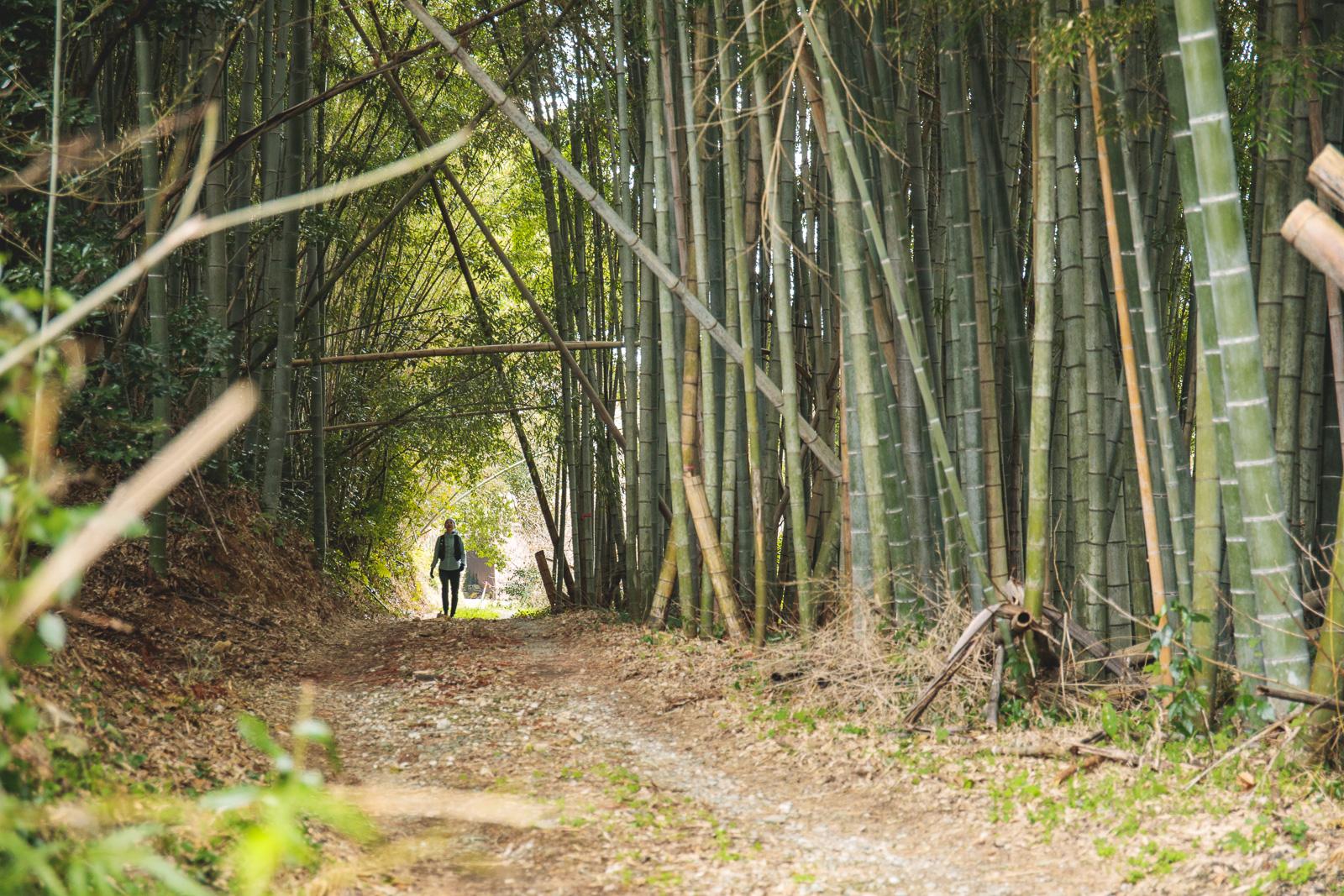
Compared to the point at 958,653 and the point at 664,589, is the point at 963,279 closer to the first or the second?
the point at 958,653

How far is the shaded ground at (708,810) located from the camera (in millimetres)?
2402

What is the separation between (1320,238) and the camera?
206 centimetres

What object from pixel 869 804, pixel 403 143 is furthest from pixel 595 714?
pixel 403 143

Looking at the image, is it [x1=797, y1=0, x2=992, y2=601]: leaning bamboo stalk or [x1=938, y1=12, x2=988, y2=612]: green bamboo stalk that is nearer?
[x1=797, y1=0, x2=992, y2=601]: leaning bamboo stalk

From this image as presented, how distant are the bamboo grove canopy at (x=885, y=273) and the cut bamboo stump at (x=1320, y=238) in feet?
2.05

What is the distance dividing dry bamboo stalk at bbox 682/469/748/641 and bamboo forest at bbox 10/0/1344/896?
0.03 meters

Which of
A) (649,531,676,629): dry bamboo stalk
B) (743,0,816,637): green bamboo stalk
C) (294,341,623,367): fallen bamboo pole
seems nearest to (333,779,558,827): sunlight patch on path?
(743,0,816,637): green bamboo stalk

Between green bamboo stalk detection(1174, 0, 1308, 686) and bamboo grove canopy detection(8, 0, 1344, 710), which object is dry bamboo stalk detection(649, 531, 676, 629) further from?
green bamboo stalk detection(1174, 0, 1308, 686)

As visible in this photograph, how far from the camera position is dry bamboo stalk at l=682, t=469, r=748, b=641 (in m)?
5.23

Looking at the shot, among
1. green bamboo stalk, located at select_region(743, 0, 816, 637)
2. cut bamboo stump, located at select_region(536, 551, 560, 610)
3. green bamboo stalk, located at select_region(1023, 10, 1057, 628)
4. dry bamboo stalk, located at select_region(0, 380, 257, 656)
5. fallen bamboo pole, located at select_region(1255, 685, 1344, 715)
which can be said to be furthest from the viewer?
cut bamboo stump, located at select_region(536, 551, 560, 610)

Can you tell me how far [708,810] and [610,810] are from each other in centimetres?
29

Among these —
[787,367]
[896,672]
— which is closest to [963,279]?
[787,367]

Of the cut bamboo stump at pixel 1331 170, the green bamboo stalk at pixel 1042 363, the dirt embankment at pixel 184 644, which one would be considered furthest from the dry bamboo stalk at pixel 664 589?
the cut bamboo stump at pixel 1331 170

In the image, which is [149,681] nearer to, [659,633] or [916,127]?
[659,633]
